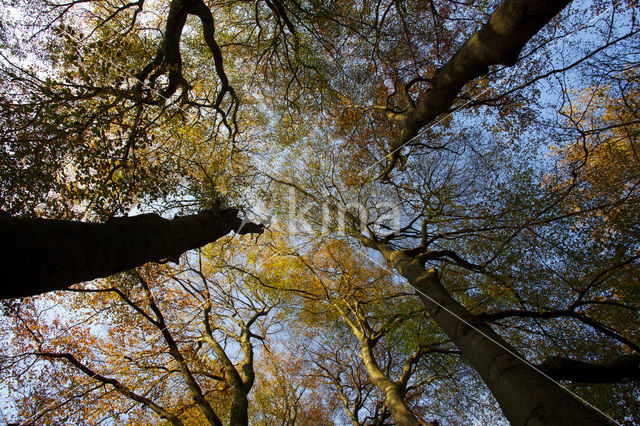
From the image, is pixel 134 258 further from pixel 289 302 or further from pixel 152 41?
pixel 289 302

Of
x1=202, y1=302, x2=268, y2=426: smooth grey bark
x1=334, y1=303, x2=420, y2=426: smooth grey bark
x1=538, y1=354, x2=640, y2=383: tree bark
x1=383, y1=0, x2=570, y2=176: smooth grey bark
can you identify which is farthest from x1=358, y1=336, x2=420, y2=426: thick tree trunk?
x1=383, y1=0, x2=570, y2=176: smooth grey bark

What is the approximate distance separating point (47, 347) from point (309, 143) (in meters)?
9.04

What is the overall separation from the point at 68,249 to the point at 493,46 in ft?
14.1

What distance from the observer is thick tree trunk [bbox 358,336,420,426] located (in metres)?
4.07

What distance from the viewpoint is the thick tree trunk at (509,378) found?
1.71 m

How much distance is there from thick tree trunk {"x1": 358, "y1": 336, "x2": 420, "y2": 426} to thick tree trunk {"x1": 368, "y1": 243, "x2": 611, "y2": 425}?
79.2 inches

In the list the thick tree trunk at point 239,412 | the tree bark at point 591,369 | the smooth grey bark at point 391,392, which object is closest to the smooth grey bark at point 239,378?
the thick tree trunk at point 239,412

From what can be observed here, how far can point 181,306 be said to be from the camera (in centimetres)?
866

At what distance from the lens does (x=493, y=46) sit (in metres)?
2.80

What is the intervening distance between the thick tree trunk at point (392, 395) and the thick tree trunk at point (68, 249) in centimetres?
443

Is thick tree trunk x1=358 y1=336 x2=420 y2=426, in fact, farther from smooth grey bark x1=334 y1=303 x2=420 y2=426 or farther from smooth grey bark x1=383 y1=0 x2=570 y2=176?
smooth grey bark x1=383 y1=0 x2=570 y2=176

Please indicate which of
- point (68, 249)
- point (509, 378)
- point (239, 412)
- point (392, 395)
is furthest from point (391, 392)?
point (68, 249)

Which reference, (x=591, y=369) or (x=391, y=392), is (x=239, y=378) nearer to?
(x=391, y=392)

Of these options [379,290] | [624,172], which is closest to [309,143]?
[379,290]
